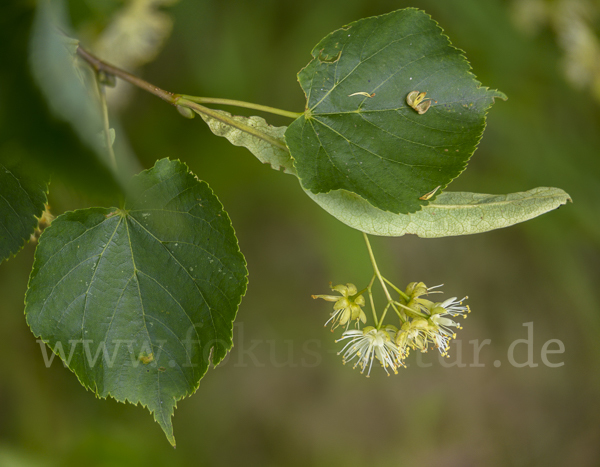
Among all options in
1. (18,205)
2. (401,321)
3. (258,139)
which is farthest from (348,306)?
(18,205)

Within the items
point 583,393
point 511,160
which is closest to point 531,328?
point 583,393

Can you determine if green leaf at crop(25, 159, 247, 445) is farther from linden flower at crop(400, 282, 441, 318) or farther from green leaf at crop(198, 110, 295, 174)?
linden flower at crop(400, 282, 441, 318)

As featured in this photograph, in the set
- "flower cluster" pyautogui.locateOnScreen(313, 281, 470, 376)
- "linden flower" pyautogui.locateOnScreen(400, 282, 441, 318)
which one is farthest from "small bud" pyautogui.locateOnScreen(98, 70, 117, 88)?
"linden flower" pyautogui.locateOnScreen(400, 282, 441, 318)

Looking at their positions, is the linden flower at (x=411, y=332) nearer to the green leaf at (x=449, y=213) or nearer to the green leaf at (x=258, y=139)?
the green leaf at (x=449, y=213)

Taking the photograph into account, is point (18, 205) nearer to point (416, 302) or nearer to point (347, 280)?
point (416, 302)

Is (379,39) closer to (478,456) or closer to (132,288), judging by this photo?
(132,288)

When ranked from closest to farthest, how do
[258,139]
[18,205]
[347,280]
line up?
[18,205], [258,139], [347,280]
